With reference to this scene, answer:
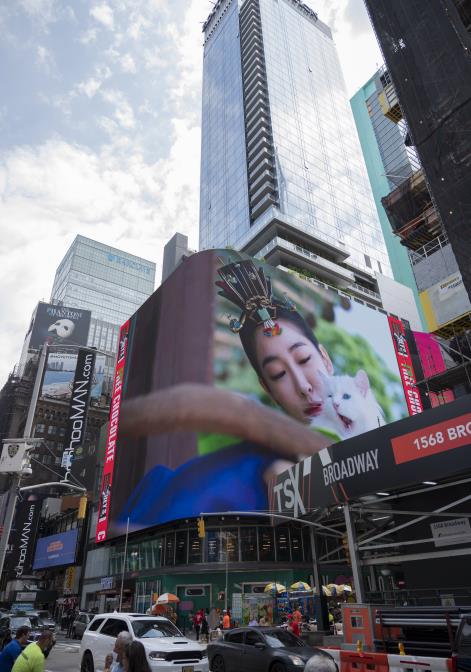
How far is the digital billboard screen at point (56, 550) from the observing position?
53.0 m

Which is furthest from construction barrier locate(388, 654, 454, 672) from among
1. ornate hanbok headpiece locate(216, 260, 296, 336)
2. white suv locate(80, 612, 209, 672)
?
ornate hanbok headpiece locate(216, 260, 296, 336)

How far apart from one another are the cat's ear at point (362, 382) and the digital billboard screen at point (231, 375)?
0.40 feet

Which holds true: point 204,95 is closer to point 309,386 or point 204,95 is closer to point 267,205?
point 267,205

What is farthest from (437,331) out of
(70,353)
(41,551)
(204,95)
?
(204,95)

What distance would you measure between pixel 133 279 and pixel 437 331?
552 feet

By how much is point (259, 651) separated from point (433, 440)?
24.6 ft

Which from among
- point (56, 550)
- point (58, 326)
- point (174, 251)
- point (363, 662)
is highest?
point (174, 251)

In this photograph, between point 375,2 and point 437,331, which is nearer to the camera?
point 375,2

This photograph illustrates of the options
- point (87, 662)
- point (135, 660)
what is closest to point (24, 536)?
point (87, 662)

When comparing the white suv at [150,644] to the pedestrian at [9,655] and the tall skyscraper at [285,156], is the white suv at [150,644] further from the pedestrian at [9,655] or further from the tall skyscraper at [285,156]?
the tall skyscraper at [285,156]

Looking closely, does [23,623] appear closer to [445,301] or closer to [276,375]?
[276,375]

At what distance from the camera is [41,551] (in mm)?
59156

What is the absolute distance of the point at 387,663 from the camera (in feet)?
32.1

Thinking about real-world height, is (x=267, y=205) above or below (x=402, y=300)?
above
